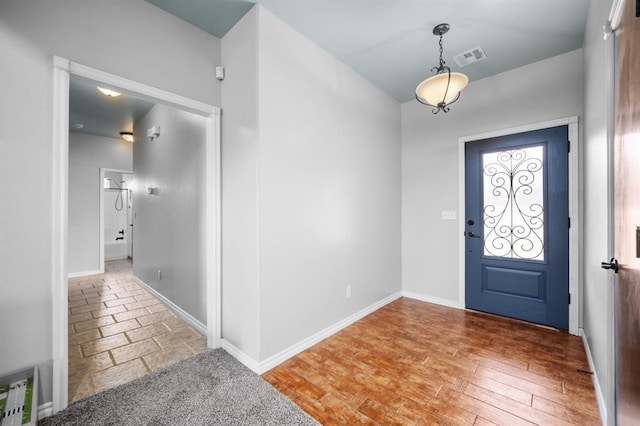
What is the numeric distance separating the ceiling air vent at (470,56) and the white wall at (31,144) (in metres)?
3.19

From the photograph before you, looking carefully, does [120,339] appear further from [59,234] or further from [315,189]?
[315,189]

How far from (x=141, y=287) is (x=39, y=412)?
10.5 ft

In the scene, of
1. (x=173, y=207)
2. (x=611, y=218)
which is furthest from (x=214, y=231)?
(x=611, y=218)

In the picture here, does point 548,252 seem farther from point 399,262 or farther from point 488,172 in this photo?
point 399,262

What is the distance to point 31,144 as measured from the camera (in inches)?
63.6

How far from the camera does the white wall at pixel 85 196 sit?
5.53 m

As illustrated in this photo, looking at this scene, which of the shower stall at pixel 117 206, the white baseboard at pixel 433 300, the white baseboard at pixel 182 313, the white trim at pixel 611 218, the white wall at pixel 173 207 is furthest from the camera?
the shower stall at pixel 117 206

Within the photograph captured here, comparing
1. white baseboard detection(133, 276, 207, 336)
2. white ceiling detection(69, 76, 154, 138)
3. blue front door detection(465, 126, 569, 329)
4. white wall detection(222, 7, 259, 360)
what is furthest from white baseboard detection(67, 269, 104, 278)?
blue front door detection(465, 126, 569, 329)

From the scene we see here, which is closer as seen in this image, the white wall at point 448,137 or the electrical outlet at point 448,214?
the white wall at point 448,137

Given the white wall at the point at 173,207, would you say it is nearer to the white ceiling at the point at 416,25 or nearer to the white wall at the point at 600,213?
the white ceiling at the point at 416,25

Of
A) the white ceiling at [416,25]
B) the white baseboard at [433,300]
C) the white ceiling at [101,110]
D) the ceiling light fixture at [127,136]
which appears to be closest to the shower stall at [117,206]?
the ceiling light fixture at [127,136]

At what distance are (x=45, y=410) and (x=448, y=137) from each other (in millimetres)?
4567

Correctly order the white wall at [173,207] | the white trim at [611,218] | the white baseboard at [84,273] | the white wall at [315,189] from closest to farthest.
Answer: the white trim at [611,218] → the white wall at [315,189] → the white wall at [173,207] → the white baseboard at [84,273]

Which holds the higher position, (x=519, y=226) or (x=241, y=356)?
(x=519, y=226)
